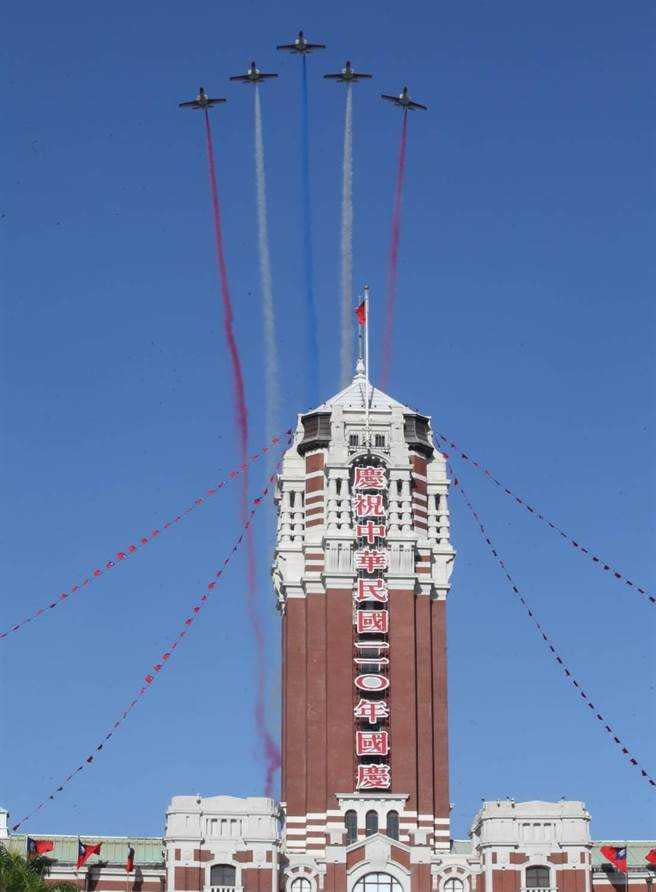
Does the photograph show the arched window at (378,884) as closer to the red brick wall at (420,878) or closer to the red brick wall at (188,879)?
the red brick wall at (420,878)

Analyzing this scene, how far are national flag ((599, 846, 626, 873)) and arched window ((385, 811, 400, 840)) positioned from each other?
13.4 meters

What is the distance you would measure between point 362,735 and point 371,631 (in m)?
7.18

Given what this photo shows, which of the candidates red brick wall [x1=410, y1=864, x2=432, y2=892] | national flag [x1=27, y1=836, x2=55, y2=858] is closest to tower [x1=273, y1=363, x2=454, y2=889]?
red brick wall [x1=410, y1=864, x2=432, y2=892]

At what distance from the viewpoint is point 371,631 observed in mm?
160000

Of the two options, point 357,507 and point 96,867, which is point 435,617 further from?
point 96,867

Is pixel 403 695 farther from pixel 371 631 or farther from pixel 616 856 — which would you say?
pixel 616 856

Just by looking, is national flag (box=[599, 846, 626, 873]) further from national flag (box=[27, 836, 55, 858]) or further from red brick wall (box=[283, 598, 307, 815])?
national flag (box=[27, 836, 55, 858])

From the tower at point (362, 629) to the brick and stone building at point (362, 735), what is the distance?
10 centimetres

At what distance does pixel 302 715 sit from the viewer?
159625 millimetres

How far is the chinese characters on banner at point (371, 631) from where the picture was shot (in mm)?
156875

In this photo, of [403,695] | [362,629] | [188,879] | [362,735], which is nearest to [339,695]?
[362,735]

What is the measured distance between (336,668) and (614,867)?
22.2m

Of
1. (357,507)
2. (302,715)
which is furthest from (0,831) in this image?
(357,507)

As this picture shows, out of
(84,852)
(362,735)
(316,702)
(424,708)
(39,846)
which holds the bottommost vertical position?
(84,852)
